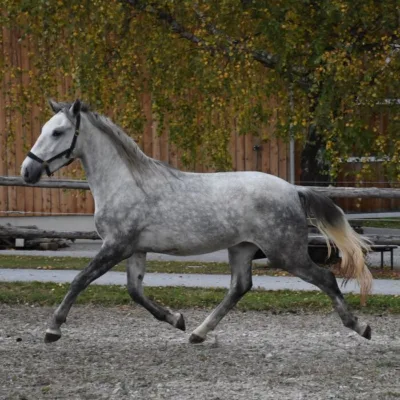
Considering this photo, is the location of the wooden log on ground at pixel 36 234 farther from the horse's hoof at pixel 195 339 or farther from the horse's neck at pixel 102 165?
the horse's neck at pixel 102 165

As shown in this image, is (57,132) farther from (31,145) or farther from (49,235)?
(31,145)

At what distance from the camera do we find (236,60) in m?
14.2

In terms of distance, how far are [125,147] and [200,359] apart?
174 cm

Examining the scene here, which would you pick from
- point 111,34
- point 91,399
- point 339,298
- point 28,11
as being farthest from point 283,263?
point 111,34

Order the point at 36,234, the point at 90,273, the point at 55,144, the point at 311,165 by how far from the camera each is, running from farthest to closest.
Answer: the point at 311,165, the point at 36,234, the point at 55,144, the point at 90,273

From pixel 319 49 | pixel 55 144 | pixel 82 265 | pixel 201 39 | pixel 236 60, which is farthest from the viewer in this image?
pixel 82 265

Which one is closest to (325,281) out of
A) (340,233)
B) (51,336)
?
(340,233)

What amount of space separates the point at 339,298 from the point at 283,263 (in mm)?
544

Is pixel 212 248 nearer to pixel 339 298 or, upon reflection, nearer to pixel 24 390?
pixel 339 298

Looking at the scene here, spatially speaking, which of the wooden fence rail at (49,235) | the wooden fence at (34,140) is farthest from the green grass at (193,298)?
the wooden fence at (34,140)

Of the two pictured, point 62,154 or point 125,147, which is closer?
point 62,154

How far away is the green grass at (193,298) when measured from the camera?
1083 centimetres

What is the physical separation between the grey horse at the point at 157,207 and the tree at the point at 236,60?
5.60m

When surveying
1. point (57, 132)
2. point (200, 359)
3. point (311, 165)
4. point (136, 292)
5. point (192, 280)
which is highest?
point (57, 132)
